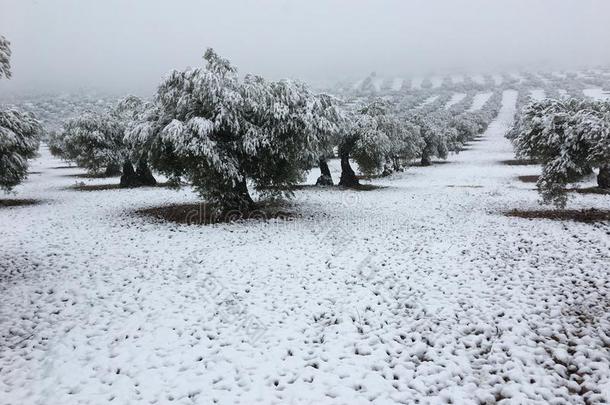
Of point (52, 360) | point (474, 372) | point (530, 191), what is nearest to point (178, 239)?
point (52, 360)

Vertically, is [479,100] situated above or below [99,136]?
above

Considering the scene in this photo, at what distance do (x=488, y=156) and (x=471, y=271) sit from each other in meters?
57.4

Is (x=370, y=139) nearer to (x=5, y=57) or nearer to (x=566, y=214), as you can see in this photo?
(x=566, y=214)

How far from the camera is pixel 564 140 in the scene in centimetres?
1828

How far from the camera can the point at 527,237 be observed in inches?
603

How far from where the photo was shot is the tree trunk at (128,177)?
32094 mm

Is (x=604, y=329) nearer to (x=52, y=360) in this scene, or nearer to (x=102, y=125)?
(x=52, y=360)

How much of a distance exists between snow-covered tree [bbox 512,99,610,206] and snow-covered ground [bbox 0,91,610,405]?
2.42 m

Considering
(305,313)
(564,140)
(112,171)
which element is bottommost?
(305,313)

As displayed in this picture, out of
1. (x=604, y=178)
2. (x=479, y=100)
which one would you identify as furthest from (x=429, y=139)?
(x=479, y=100)

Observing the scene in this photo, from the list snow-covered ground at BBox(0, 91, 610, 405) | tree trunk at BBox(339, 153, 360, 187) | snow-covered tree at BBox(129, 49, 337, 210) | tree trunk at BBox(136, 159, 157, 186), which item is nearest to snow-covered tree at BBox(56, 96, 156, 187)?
tree trunk at BBox(136, 159, 157, 186)

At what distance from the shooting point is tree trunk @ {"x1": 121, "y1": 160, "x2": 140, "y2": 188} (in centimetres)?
3209

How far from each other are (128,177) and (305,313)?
27687 mm

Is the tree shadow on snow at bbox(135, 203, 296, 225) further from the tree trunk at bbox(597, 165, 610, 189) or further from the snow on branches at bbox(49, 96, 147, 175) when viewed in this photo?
the tree trunk at bbox(597, 165, 610, 189)
